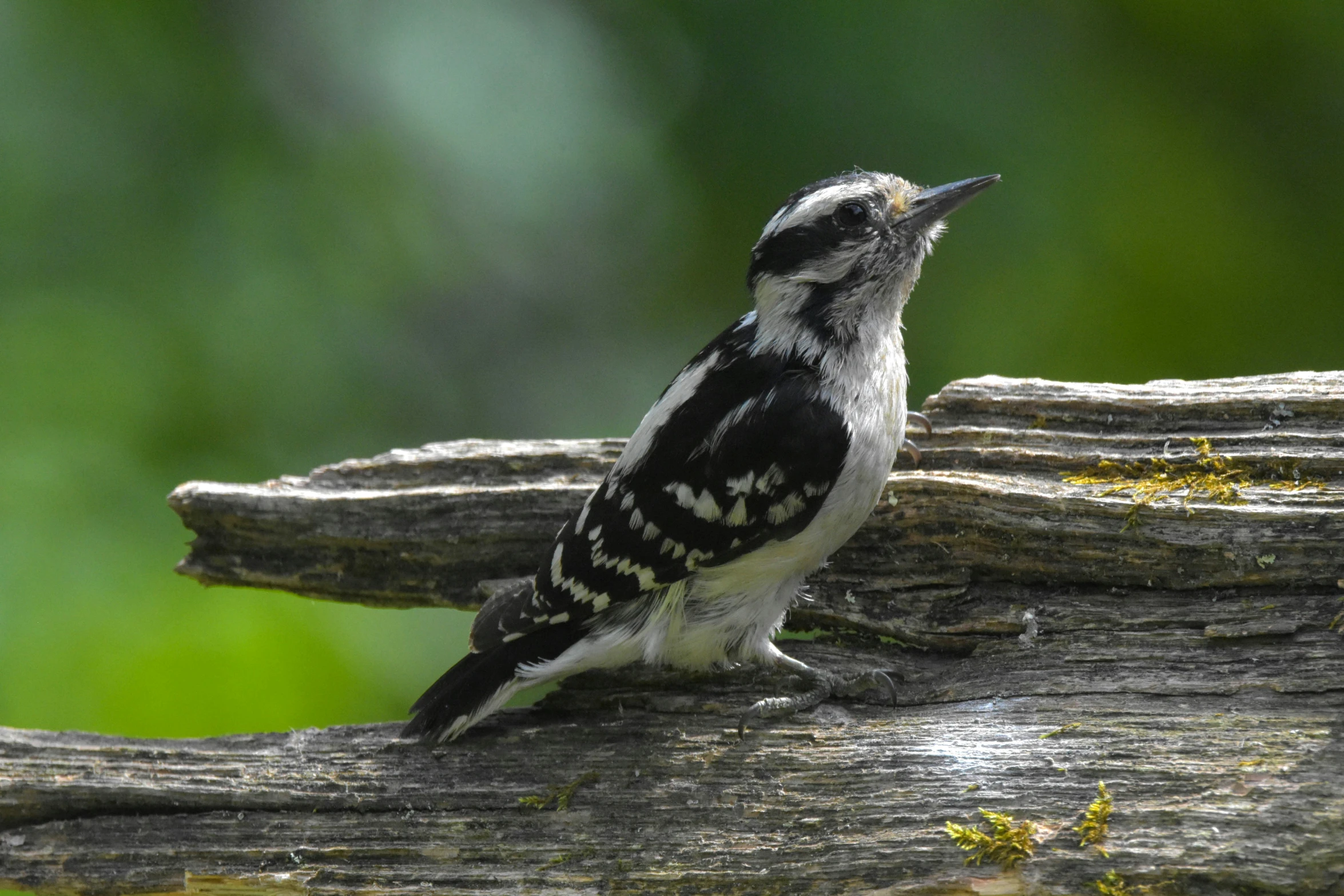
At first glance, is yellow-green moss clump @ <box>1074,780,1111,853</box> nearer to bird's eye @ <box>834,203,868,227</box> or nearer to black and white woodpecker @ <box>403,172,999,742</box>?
black and white woodpecker @ <box>403,172,999,742</box>

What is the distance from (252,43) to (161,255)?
973mm

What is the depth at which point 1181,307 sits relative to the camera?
154 inches

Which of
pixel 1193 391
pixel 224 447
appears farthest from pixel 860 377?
pixel 224 447

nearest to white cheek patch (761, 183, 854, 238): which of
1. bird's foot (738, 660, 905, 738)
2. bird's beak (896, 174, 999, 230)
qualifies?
bird's beak (896, 174, 999, 230)

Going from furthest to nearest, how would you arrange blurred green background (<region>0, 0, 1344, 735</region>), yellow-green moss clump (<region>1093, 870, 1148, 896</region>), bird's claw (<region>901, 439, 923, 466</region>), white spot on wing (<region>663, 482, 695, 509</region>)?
blurred green background (<region>0, 0, 1344, 735</region>) → bird's claw (<region>901, 439, 923, 466</region>) → white spot on wing (<region>663, 482, 695, 509</region>) → yellow-green moss clump (<region>1093, 870, 1148, 896</region>)

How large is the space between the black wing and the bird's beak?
48 centimetres

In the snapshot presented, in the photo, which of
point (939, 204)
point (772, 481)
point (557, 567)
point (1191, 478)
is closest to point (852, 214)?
point (939, 204)

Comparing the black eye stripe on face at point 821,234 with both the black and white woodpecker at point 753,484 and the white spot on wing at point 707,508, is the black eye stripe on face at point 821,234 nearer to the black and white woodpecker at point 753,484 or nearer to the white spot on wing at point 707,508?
the black and white woodpecker at point 753,484

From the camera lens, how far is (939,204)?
8.87ft

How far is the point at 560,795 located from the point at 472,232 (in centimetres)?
264

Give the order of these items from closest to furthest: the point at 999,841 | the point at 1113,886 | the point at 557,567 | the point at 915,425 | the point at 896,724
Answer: the point at 1113,886
the point at 999,841
the point at 896,724
the point at 557,567
the point at 915,425

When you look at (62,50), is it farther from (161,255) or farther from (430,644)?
(430,644)

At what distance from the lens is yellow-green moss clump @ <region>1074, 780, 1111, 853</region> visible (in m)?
1.92

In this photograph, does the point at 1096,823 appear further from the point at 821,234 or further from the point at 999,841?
the point at 821,234
